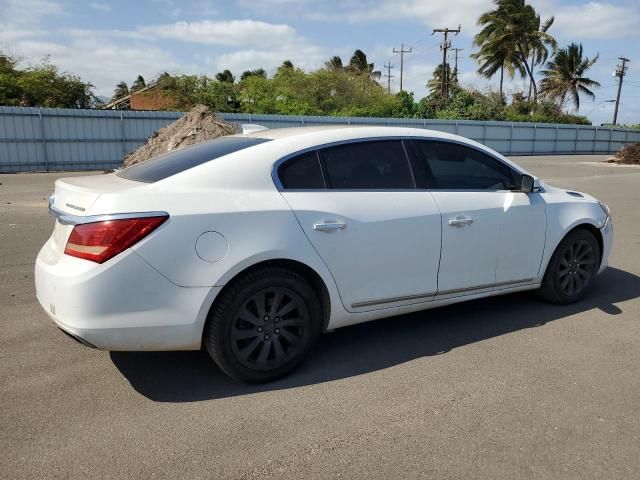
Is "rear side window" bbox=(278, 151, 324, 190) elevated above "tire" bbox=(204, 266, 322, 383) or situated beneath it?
elevated above

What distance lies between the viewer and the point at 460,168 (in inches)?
170

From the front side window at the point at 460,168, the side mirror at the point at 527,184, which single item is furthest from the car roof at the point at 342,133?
the side mirror at the point at 527,184

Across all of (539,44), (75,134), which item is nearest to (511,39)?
(539,44)

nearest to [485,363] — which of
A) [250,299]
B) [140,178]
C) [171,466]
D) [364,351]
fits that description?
[364,351]

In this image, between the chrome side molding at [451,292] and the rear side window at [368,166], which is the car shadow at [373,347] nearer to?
the chrome side molding at [451,292]

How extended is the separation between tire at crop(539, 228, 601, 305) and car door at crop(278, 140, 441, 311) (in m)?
1.43

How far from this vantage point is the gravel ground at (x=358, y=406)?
265 centimetres

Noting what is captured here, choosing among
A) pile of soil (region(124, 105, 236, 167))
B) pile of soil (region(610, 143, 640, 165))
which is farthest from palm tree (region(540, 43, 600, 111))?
pile of soil (region(124, 105, 236, 167))

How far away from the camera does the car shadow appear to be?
3.44 meters

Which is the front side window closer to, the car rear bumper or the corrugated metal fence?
the car rear bumper

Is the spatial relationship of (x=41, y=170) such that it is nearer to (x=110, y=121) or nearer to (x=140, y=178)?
(x=110, y=121)

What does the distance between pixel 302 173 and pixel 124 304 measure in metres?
1.38

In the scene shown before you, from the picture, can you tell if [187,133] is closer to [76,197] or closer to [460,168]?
[460,168]

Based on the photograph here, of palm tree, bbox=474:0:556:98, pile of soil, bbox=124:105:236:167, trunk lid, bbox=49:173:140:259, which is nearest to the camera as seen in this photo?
trunk lid, bbox=49:173:140:259
